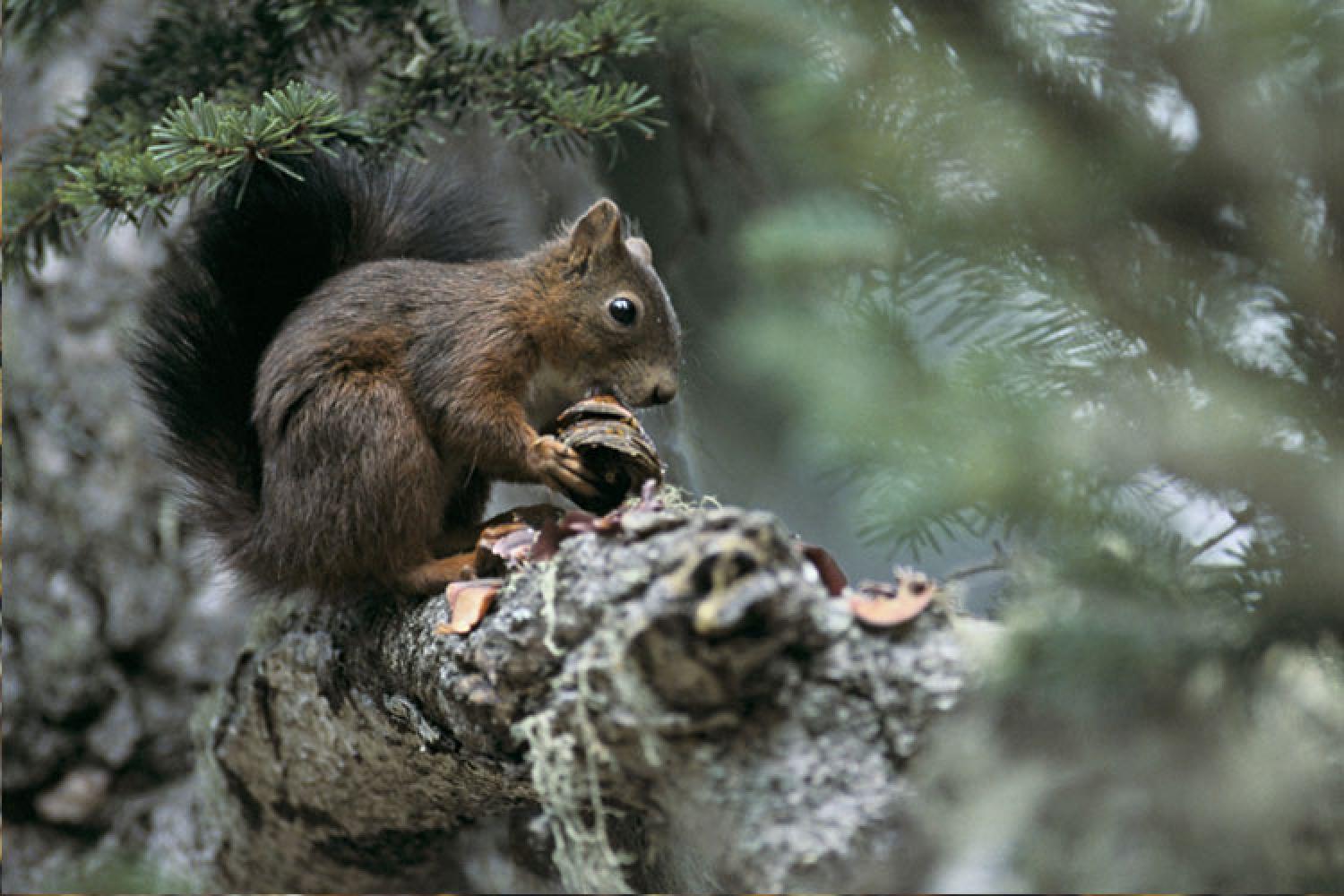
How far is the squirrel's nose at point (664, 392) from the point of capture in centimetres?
117

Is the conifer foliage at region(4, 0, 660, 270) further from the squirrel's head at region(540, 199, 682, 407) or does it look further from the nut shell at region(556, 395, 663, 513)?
the nut shell at region(556, 395, 663, 513)

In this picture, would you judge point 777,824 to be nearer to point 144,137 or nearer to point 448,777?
point 448,777

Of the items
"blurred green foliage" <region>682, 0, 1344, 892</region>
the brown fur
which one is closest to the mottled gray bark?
the brown fur

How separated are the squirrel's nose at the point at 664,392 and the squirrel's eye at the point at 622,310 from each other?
0.07 meters

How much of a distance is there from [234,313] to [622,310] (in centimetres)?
39

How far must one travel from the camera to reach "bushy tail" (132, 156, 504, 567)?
1.19 meters

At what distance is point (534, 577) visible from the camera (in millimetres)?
836

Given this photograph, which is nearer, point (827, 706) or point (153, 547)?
point (827, 706)

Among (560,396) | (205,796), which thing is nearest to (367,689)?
(560,396)

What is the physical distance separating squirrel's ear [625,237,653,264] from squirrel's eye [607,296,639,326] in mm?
60

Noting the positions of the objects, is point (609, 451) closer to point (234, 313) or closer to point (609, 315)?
point (609, 315)

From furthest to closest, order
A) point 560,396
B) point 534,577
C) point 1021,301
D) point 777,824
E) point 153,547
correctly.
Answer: point 153,547 → point 560,396 → point 534,577 → point 777,824 → point 1021,301

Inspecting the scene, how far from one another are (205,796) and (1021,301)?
4.33ft

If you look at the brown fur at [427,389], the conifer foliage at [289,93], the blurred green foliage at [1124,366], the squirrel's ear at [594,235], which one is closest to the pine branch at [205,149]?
the conifer foliage at [289,93]
